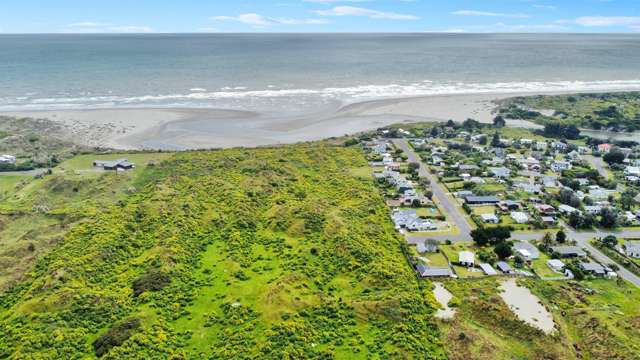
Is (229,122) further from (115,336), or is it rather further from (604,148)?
(604,148)

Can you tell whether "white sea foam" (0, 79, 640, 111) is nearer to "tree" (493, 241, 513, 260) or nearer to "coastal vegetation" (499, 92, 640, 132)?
"coastal vegetation" (499, 92, 640, 132)

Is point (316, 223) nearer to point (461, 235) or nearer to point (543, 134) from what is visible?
point (461, 235)

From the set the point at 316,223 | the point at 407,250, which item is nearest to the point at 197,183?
the point at 316,223

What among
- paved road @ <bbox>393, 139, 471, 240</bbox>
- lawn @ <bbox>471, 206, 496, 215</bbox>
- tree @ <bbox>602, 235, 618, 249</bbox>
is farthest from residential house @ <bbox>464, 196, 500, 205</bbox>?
tree @ <bbox>602, 235, 618, 249</bbox>

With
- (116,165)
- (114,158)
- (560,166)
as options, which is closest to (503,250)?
(560,166)

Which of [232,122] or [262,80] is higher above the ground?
[262,80]
